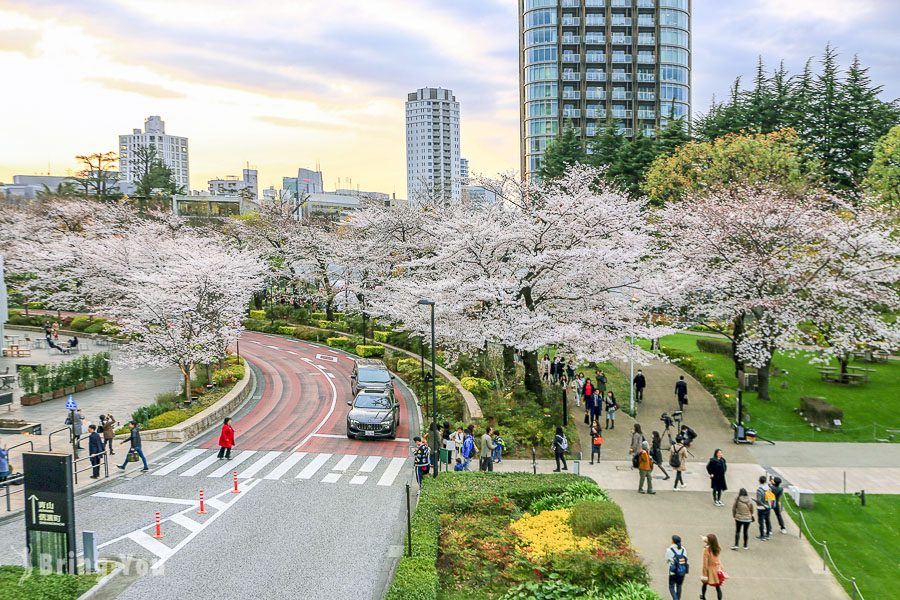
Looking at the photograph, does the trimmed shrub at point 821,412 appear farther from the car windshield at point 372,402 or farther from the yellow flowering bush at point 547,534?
the car windshield at point 372,402

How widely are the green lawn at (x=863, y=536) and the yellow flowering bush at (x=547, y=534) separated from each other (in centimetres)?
618

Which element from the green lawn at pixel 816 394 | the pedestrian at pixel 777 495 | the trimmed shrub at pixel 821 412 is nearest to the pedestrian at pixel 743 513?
the pedestrian at pixel 777 495

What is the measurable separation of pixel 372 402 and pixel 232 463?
6685 mm

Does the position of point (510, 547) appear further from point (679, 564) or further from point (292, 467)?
point (292, 467)

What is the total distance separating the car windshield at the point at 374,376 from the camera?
105 ft

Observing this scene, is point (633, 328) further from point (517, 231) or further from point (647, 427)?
point (517, 231)

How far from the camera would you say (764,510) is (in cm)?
1712

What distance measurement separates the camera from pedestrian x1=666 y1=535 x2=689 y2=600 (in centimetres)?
1332

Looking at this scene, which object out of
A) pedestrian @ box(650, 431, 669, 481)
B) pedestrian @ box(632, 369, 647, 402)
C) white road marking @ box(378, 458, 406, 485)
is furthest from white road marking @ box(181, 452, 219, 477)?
pedestrian @ box(632, 369, 647, 402)

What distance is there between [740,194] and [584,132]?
58460 millimetres

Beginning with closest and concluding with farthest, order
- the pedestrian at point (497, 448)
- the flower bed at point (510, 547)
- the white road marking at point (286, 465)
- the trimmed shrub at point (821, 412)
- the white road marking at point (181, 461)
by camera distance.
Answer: the flower bed at point (510, 547) → the white road marking at point (286, 465) → the white road marking at point (181, 461) → the pedestrian at point (497, 448) → the trimmed shrub at point (821, 412)

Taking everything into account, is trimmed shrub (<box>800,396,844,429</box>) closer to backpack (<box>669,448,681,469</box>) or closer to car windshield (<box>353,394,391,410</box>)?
backpack (<box>669,448,681,469</box>)

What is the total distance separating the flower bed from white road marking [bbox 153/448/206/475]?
9.81 meters

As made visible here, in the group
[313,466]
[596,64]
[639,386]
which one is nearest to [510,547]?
[313,466]
